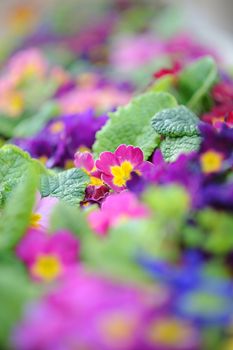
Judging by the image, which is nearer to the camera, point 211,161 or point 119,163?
point 211,161

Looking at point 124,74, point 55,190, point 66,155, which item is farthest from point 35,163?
point 124,74

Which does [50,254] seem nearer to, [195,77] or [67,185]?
[67,185]

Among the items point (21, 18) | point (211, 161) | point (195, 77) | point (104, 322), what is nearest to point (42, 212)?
point (211, 161)

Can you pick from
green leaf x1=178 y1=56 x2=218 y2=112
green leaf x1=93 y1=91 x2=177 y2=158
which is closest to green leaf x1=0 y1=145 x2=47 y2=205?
green leaf x1=93 y1=91 x2=177 y2=158

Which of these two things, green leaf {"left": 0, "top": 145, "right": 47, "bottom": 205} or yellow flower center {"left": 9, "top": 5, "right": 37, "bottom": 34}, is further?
yellow flower center {"left": 9, "top": 5, "right": 37, "bottom": 34}

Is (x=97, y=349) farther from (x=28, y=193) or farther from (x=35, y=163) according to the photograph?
(x=35, y=163)

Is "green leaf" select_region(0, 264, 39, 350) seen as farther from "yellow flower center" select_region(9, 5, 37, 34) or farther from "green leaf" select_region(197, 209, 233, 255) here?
"yellow flower center" select_region(9, 5, 37, 34)
